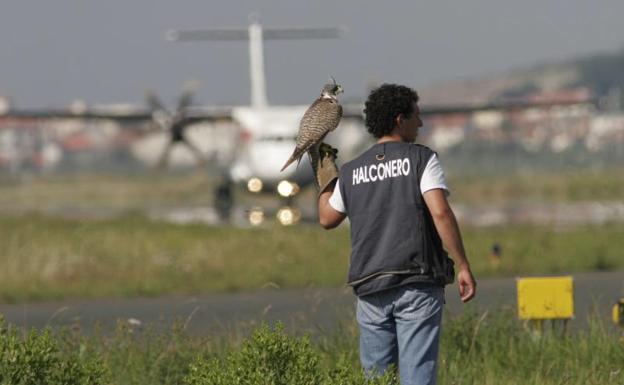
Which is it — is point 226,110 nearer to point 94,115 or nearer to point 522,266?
point 94,115

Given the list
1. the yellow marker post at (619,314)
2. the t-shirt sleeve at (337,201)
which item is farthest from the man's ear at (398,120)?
the yellow marker post at (619,314)

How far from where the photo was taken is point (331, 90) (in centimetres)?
659

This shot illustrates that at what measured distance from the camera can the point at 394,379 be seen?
6512 mm

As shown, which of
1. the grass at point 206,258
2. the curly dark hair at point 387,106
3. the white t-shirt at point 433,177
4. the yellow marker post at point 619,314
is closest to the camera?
the white t-shirt at point 433,177

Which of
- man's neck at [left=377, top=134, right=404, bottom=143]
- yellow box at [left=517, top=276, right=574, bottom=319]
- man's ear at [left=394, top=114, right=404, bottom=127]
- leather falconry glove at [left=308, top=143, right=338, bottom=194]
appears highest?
man's ear at [left=394, top=114, right=404, bottom=127]

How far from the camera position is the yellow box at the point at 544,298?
10.3m

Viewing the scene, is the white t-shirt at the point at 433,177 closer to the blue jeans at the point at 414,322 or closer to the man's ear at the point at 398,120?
the man's ear at the point at 398,120

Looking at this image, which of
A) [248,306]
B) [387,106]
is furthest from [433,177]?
[248,306]

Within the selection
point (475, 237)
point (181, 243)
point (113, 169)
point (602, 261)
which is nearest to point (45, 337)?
point (602, 261)

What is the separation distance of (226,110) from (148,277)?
62.7 feet

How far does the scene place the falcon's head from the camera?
21.6ft

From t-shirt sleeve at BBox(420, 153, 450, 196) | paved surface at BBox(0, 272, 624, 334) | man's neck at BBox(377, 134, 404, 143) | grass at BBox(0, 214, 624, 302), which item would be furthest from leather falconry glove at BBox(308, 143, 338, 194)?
grass at BBox(0, 214, 624, 302)

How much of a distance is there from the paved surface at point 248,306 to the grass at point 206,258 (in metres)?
1.08

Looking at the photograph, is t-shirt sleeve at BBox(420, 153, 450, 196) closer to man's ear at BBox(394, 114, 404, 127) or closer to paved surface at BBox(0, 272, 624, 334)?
man's ear at BBox(394, 114, 404, 127)
